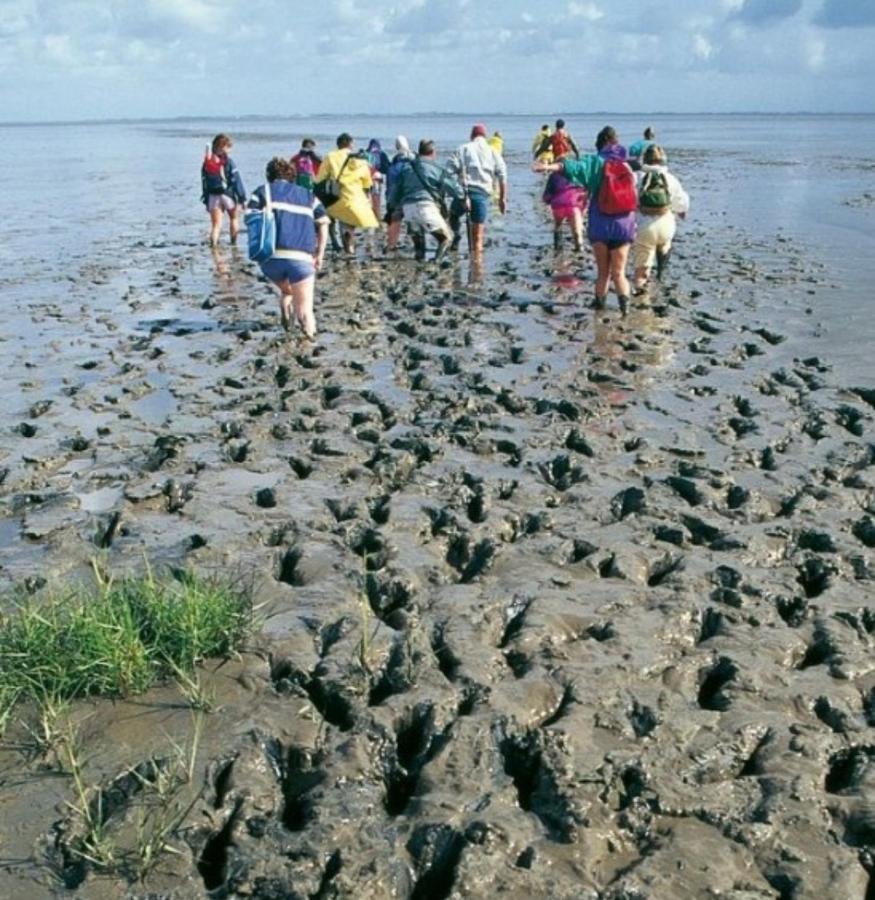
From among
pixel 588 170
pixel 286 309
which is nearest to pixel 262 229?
pixel 286 309

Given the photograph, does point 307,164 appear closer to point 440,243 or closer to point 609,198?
point 440,243

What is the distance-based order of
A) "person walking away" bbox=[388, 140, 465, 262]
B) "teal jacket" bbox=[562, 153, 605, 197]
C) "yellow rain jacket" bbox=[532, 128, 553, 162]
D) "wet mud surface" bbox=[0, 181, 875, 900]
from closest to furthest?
"wet mud surface" bbox=[0, 181, 875, 900] → "teal jacket" bbox=[562, 153, 605, 197] → "person walking away" bbox=[388, 140, 465, 262] → "yellow rain jacket" bbox=[532, 128, 553, 162]

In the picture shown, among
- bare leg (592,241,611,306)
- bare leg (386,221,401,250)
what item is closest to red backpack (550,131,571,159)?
bare leg (386,221,401,250)

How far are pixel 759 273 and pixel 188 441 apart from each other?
11169 mm

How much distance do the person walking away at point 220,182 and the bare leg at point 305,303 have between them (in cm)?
708

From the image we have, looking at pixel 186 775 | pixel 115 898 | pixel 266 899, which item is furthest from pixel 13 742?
pixel 266 899

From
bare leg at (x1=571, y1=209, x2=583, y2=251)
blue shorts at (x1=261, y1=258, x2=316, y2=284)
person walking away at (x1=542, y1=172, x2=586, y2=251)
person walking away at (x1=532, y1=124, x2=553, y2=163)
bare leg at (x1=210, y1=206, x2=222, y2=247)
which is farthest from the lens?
person walking away at (x1=532, y1=124, x2=553, y2=163)

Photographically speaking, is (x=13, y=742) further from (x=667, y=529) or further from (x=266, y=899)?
(x=667, y=529)

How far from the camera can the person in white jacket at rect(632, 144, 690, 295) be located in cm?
1280

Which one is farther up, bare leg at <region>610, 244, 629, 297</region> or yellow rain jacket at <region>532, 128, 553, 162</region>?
yellow rain jacket at <region>532, 128, 553, 162</region>

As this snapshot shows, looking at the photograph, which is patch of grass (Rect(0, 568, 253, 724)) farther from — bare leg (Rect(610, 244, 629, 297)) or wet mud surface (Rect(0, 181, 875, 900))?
bare leg (Rect(610, 244, 629, 297))

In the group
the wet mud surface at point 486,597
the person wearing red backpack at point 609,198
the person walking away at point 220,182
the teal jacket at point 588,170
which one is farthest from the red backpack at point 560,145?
the wet mud surface at point 486,597

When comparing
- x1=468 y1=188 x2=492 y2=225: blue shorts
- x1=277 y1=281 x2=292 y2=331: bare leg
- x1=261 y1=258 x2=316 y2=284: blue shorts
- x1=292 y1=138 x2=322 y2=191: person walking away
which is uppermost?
x1=292 y1=138 x2=322 y2=191: person walking away

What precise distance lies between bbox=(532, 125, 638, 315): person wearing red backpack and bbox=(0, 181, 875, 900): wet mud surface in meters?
1.34
